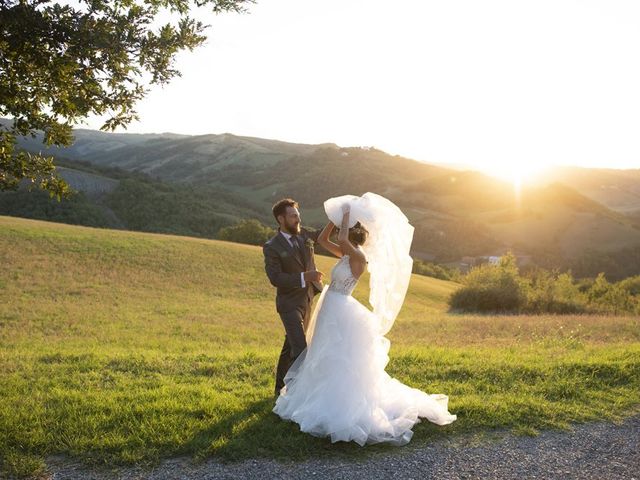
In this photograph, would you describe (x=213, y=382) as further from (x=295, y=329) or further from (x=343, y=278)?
(x=343, y=278)

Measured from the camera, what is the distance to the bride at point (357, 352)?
23.6ft

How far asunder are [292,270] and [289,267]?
72 mm

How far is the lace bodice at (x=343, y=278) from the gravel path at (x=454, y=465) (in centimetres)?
228

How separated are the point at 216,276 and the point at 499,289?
788 inches

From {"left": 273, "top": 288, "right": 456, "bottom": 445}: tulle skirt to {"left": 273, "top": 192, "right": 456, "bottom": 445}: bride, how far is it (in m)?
0.01

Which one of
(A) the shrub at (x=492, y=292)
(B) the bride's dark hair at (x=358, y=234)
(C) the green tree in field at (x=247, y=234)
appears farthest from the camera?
(C) the green tree in field at (x=247, y=234)

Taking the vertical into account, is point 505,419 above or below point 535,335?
above

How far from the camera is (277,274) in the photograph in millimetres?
8102

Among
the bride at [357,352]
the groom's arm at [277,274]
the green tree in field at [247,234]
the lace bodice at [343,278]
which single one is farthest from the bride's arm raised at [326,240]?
the green tree in field at [247,234]

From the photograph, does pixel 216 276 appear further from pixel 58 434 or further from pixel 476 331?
pixel 58 434

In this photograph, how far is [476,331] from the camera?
22.1 m

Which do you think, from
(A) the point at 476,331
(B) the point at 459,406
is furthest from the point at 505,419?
(A) the point at 476,331

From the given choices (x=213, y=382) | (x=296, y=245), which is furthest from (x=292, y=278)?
(x=213, y=382)

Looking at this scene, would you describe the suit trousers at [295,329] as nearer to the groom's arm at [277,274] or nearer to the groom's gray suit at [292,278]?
the groom's gray suit at [292,278]
